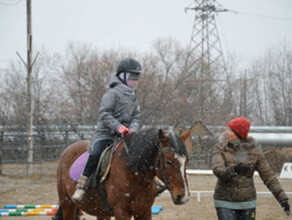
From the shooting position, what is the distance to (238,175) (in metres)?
4.52

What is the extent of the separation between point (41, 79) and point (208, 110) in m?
11.5

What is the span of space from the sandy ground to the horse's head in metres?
4.29

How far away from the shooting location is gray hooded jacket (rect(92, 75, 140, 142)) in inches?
191

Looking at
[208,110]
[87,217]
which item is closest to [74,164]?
[87,217]

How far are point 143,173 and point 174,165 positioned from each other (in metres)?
0.55

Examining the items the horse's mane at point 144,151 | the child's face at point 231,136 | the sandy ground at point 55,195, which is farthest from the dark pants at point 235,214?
the sandy ground at point 55,195

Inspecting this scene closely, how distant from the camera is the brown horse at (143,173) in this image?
4004mm

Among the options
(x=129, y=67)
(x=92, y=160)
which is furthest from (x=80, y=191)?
(x=129, y=67)

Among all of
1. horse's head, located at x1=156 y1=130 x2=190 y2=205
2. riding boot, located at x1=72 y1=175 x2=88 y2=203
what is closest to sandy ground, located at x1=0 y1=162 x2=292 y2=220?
riding boot, located at x1=72 y1=175 x2=88 y2=203

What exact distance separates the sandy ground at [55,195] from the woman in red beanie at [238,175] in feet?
12.1

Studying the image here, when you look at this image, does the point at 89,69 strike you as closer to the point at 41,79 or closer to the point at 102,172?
the point at 41,79

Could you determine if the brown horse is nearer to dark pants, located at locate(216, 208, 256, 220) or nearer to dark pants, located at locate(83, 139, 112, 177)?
dark pants, located at locate(83, 139, 112, 177)

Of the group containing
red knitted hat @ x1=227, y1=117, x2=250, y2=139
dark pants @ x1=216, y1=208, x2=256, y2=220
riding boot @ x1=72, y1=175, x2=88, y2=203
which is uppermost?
red knitted hat @ x1=227, y1=117, x2=250, y2=139

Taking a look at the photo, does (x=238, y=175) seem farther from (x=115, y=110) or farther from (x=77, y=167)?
(x=77, y=167)
